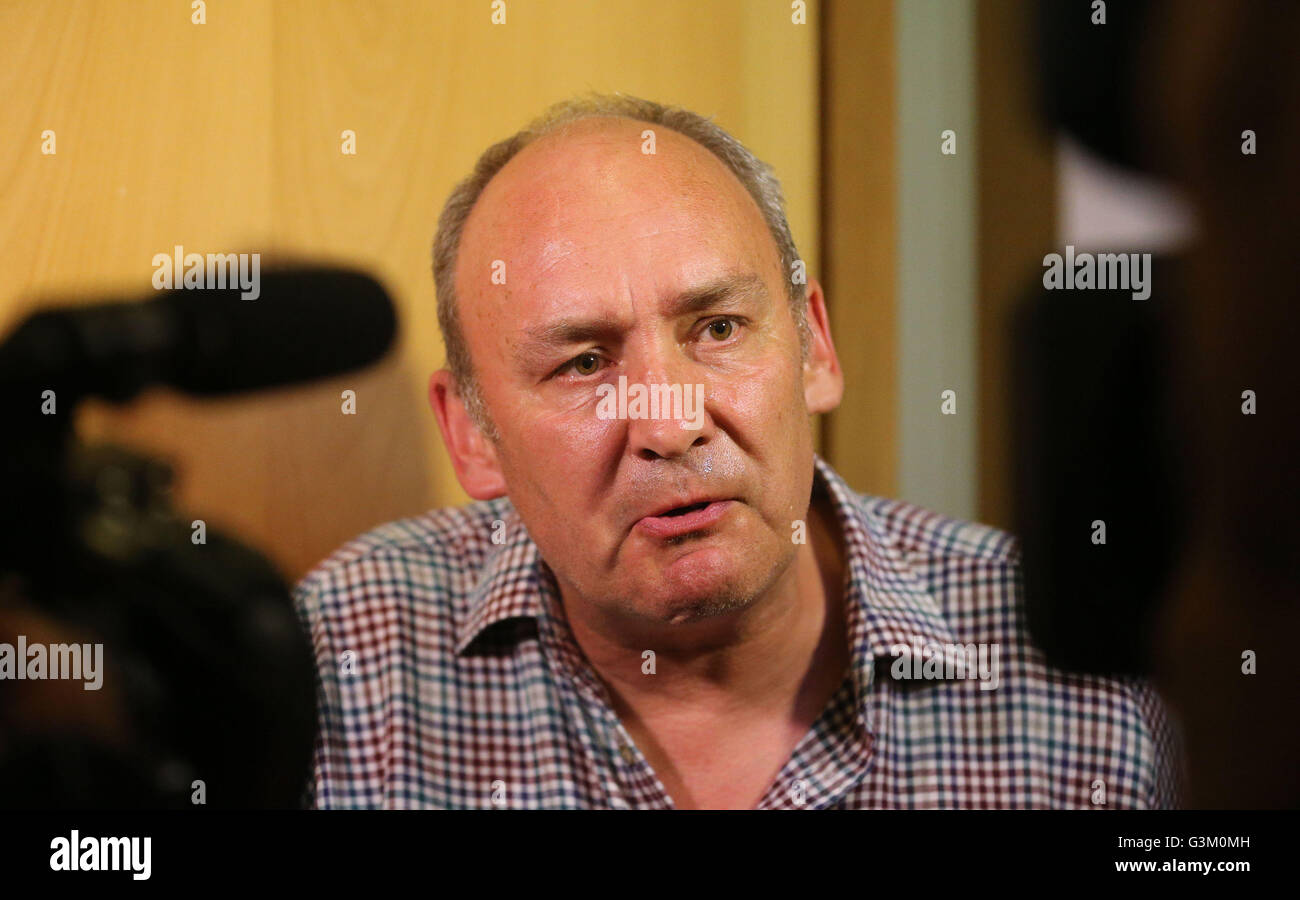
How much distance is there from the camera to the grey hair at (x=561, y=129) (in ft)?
3.80

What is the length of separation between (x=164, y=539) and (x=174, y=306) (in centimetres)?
25

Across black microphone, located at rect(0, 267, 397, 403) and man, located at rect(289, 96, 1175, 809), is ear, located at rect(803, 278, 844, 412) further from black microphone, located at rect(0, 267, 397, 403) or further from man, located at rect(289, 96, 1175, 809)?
black microphone, located at rect(0, 267, 397, 403)

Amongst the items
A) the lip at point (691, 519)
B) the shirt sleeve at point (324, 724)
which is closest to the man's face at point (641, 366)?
the lip at point (691, 519)

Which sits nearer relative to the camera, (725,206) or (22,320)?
(725,206)

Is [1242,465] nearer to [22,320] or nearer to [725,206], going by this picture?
[725,206]

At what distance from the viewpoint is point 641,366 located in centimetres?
107

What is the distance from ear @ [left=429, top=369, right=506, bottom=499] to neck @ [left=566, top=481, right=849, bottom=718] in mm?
161

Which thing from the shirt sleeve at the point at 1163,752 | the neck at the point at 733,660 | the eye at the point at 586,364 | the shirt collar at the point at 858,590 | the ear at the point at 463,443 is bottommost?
the shirt sleeve at the point at 1163,752

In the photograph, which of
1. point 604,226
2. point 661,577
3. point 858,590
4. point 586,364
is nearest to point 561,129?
point 604,226

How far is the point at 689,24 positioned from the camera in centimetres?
118

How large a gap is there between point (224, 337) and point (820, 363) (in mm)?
637

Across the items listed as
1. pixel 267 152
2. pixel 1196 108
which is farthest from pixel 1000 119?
pixel 267 152

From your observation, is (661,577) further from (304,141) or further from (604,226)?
(304,141)

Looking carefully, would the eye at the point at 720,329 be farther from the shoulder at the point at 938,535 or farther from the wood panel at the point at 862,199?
the shoulder at the point at 938,535
